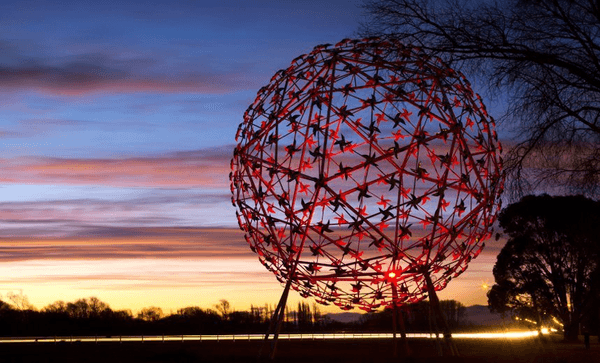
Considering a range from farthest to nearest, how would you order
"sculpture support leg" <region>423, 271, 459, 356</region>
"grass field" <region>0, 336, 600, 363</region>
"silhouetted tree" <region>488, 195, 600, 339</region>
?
1. "silhouetted tree" <region>488, 195, 600, 339</region>
2. "grass field" <region>0, 336, 600, 363</region>
3. "sculpture support leg" <region>423, 271, 459, 356</region>

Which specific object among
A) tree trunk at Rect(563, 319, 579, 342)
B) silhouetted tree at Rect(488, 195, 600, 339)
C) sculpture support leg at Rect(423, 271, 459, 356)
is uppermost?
silhouetted tree at Rect(488, 195, 600, 339)

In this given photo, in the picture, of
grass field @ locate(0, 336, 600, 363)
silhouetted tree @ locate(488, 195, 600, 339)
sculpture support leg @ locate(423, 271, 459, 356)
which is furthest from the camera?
silhouetted tree @ locate(488, 195, 600, 339)

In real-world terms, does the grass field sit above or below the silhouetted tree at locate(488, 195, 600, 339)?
below

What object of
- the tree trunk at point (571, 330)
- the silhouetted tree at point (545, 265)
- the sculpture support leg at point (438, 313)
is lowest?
the tree trunk at point (571, 330)

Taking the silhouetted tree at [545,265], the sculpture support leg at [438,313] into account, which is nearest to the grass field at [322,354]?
the sculpture support leg at [438,313]

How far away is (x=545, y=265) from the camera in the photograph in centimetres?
3709

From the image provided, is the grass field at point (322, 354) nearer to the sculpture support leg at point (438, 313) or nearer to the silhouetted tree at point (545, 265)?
the sculpture support leg at point (438, 313)

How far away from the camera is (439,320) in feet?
42.4

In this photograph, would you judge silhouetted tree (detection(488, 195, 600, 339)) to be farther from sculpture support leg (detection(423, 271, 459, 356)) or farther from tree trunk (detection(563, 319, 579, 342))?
sculpture support leg (detection(423, 271, 459, 356))

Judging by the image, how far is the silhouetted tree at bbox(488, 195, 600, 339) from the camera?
119 feet

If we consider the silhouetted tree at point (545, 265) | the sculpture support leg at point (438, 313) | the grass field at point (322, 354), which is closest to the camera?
the sculpture support leg at point (438, 313)

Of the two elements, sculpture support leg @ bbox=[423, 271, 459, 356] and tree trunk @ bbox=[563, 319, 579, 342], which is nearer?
sculpture support leg @ bbox=[423, 271, 459, 356]

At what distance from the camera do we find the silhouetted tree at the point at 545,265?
36.2 metres

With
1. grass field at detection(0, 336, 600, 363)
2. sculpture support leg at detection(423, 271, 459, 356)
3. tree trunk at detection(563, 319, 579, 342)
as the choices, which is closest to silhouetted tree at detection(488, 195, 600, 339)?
tree trunk at detection(563, 319, 579, 342)
